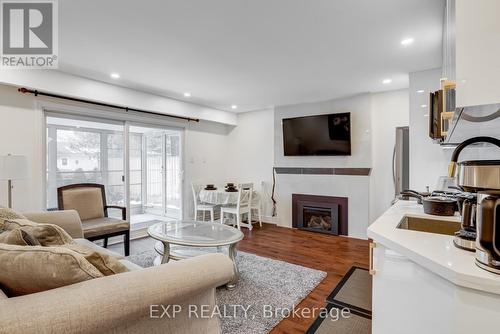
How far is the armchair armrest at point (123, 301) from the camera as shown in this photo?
74cm

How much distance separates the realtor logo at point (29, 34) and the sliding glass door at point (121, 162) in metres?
0.83

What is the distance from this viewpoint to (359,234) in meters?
4.27

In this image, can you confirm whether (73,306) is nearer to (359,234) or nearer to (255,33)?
(255,33)

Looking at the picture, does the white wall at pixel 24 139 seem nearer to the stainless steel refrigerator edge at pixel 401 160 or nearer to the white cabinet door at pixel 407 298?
the white cabinet door at pixel 407 298

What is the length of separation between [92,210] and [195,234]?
5.16ft

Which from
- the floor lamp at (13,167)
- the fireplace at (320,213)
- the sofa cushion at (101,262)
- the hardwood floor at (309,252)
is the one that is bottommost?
the hardwood floor at (309,252)

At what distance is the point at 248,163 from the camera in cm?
576

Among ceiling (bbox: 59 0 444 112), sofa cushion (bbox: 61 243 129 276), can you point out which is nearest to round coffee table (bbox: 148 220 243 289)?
sofa cushion (bbox: 61 243 129 276)

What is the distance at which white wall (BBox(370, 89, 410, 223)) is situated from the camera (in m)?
4.04

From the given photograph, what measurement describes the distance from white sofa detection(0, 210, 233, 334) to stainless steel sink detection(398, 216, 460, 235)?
1.18 meters

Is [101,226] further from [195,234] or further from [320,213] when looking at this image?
[320,213]

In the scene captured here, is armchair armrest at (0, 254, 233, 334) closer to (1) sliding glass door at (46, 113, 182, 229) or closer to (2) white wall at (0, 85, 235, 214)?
(2) white wall at (0, 85, 235, 214)

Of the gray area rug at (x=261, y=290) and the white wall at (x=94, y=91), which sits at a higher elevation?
the white wall at (x=94, y=91)

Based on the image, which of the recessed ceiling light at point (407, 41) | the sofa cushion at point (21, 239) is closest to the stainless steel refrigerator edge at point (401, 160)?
the recessed ceiling light at point (407, 41)
